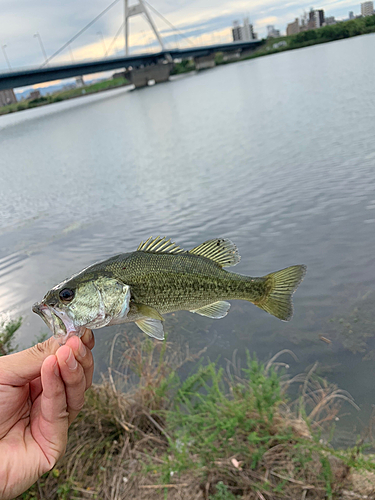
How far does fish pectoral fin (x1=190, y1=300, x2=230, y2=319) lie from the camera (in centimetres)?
267

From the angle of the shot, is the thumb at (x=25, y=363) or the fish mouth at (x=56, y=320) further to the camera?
the thumb at (x=25, y=363)

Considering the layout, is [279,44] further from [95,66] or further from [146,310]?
[146,310]

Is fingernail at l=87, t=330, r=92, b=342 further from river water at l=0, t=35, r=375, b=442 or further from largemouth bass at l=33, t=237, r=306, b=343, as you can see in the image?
river water at l=0, t=35, r=375, b=442

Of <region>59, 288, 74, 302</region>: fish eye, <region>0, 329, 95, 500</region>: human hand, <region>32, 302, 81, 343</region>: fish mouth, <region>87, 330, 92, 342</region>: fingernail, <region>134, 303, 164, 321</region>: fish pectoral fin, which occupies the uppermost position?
<region>59, 288, 74, 302</region>: fish eye

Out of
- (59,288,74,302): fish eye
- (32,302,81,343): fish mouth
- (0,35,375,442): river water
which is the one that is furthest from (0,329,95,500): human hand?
(0,35,375,442): river water

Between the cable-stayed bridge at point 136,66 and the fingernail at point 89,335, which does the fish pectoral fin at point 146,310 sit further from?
the cable-stayed bridge at point 136,66

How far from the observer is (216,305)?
2729mm

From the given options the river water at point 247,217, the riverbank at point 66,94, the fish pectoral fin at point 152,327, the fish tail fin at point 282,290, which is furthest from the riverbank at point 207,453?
the riverbank at point 66,94

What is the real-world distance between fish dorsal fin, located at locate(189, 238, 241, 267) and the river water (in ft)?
15.3

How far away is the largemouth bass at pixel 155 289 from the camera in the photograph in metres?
2.41

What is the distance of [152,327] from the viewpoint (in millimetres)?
2480

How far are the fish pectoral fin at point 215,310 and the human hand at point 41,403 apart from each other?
0.87 meters

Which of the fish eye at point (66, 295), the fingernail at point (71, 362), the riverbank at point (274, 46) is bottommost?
the fingernail at point (71, 362)

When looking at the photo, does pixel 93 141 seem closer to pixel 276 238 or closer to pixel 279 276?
pixel 276 238
